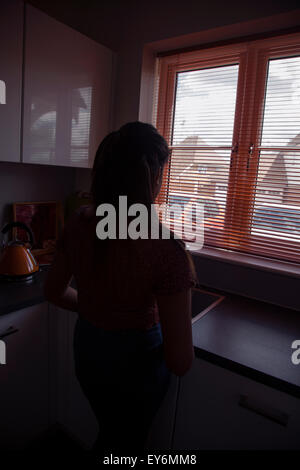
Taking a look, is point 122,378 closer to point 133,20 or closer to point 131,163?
point 131,163

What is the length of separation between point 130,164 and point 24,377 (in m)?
1.17

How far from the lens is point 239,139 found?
1719mm

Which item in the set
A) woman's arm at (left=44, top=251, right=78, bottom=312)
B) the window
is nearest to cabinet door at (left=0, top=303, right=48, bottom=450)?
woman's arm at (left=44, top=251, right=78, bottom=312)

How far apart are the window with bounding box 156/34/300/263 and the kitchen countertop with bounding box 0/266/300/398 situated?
35cm

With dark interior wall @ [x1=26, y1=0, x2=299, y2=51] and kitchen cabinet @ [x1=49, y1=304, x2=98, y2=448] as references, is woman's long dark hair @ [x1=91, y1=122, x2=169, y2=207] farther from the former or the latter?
dark interior wall @ [x1=26, y1=0, x2=299, y2=51]

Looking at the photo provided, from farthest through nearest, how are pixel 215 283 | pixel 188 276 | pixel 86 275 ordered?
pixel 215 283 < pixel 86 275 < pixel 188 276

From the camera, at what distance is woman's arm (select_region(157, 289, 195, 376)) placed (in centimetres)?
82

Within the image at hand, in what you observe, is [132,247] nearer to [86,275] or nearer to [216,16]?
[86,275]

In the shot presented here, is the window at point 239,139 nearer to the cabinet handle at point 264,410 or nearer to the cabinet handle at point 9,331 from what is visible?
the cabinet handle at point 264,410

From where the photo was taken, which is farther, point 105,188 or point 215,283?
point 215,283

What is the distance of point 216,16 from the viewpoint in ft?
5.26

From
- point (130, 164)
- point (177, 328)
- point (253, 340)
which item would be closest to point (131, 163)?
point (130, 164)
